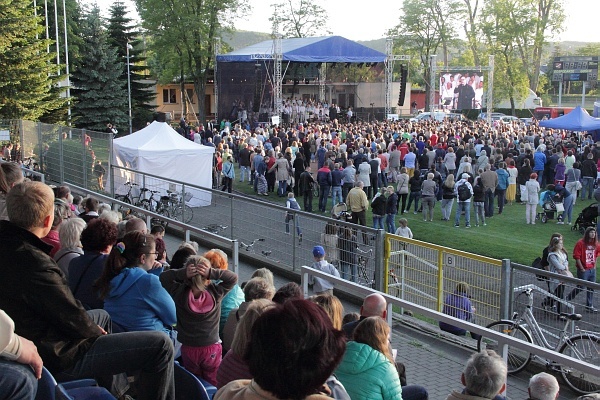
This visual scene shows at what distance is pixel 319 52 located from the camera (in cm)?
4188

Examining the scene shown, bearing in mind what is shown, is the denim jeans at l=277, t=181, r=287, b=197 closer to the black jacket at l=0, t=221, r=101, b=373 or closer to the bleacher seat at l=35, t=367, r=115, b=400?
the bleacher seat at l=35, t=367, r=115, b=400

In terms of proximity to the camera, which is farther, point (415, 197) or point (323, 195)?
point (323, 195)

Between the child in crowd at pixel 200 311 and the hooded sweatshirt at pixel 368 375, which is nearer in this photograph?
the hooded sweatshirt at pixel 368 375

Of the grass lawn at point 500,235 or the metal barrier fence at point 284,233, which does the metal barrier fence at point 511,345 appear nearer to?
the metal barrier fence at point 284,233

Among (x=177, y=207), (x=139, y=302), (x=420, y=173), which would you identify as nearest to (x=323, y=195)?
(x=420, y=173)

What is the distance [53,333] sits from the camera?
3330 mm

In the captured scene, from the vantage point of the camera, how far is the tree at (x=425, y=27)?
68.4 meters

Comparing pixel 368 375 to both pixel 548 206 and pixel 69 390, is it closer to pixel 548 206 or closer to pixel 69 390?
pixel 69 390

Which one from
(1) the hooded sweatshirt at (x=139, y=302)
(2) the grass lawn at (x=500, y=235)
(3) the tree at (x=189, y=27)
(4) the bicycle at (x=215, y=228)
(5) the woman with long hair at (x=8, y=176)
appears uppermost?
(3) the tree at (x=189, y=27)

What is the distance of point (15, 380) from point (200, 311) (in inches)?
80.6

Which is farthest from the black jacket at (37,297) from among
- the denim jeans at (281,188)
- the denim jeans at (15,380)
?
the denim jeans at (281,188)

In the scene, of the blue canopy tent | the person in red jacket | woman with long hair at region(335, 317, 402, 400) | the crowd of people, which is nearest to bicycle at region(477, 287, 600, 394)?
woman with long hair at region(335, 317, 402, 400)

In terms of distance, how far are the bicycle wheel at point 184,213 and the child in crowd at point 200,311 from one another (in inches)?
365

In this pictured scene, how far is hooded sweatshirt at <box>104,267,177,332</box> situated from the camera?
14.5 ft
